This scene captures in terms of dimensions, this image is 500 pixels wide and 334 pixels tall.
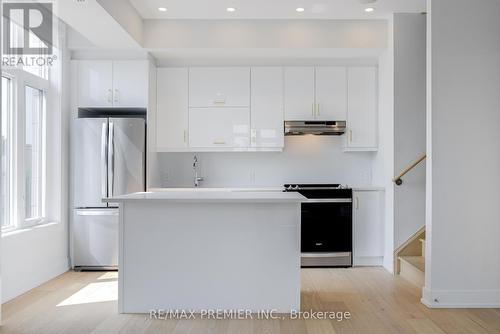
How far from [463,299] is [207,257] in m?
2.10

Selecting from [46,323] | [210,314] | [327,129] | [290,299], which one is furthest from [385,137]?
[46,323]

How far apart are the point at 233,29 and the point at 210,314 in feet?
10.1

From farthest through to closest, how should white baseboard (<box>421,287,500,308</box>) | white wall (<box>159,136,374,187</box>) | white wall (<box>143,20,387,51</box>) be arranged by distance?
white wall (<box>159,136,374,187</box>) < white wall (<box>143,20,387,51</box>) < white baseboard (<box>421,287,500,308</box>)

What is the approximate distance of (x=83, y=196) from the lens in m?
4.67

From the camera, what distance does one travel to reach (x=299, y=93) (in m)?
5.14

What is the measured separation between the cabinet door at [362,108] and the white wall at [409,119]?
55cm

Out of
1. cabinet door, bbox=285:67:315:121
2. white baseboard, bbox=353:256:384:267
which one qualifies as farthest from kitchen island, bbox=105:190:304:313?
cabinet door, bbox=285:67:315:121

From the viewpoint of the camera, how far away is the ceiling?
425 cm

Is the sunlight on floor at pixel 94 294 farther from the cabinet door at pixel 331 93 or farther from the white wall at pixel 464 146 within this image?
the cabinet door at pixel 331 93

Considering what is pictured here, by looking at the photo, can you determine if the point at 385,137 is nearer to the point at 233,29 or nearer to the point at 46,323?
the point at 233,29

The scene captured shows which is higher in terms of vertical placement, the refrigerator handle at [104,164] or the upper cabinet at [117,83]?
the upper cabinet at [117,83]

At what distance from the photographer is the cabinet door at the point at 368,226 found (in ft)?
16.1

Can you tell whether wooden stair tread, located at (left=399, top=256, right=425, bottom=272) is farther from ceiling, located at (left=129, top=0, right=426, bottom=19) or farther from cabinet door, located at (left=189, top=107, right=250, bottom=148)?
ceiling, located at (left=129, top=0, right=426, bottom=19)

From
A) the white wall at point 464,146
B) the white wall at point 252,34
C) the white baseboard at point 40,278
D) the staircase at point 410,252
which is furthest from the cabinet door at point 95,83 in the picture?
the staircase at point 410,252
